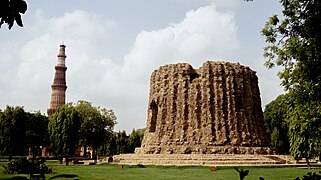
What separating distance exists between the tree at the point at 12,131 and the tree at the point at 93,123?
9.62m

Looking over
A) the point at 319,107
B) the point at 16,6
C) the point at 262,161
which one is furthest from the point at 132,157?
the point at 16,6

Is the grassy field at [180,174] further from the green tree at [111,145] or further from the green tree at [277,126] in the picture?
the green tree at [111,145]

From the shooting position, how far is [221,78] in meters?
35.1

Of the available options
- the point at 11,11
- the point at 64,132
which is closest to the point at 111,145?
the point at 64,132

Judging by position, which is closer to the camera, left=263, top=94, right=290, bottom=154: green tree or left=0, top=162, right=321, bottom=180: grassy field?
left=0, top=162, right=321, bottom=180: grassy field

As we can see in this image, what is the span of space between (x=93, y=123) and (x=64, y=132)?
1320 cm

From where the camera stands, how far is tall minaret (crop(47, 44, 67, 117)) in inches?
3531

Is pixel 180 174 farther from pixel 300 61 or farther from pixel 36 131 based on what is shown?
pixel 36 131

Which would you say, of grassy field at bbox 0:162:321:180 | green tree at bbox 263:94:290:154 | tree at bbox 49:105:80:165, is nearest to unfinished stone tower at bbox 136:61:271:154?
tree at bbox 49:105:80:165

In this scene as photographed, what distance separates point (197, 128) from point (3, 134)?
2069cm

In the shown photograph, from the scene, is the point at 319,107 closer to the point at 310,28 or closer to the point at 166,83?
the point at 310,28

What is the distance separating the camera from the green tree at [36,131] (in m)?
47.0

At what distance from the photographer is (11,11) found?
2.78 m

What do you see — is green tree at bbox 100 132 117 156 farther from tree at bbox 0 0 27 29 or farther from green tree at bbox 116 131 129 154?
tree at bbox 0 0 27 29
